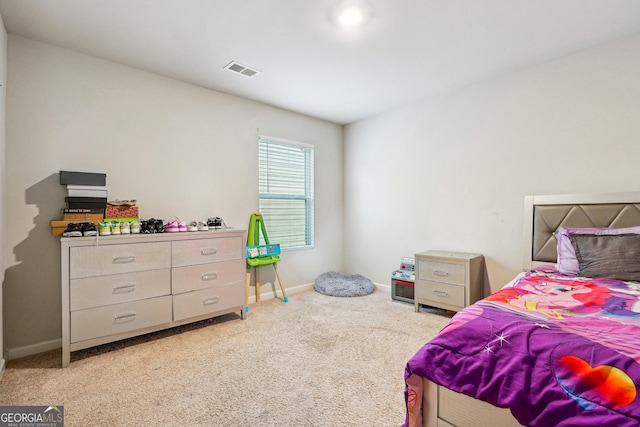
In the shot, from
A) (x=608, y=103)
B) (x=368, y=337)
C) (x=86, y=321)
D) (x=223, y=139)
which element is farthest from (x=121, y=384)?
(x=608, y=103)

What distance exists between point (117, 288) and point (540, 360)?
261 cm

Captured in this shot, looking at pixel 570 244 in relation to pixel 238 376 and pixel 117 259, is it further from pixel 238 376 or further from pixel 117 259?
pixel 117 259

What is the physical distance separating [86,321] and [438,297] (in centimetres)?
303

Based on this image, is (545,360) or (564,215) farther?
(564,215)

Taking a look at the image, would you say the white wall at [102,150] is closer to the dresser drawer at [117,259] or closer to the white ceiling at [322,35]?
the white ceiling at [322,35]

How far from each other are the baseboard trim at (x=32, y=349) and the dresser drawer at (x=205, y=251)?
110 cm

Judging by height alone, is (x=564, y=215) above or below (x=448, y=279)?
above

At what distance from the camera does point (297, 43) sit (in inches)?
94.1

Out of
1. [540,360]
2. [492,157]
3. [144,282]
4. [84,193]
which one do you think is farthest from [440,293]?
[84,193]

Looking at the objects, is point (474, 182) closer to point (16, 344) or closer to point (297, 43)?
point (297, 43)

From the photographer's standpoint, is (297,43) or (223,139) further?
(223,139)

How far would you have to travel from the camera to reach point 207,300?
2.74 m

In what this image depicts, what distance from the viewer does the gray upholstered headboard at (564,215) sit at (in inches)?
89.8

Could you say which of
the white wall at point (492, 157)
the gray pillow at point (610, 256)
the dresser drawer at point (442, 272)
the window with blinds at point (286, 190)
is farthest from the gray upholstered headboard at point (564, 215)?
the window with blinds at point (286, 190)
